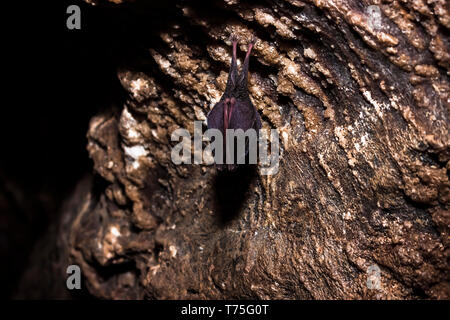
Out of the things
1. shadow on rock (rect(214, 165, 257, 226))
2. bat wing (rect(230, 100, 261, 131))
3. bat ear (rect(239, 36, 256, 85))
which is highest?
bat ear (rect(239, 36, 256, 85))

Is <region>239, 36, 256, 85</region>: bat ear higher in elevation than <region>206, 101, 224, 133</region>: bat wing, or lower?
higher

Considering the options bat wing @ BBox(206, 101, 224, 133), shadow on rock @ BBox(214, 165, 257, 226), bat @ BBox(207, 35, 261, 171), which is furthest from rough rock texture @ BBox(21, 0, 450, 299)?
bat wing @ BBox(206, 101, 224, 133)

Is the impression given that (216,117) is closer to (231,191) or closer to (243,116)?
(243,116)

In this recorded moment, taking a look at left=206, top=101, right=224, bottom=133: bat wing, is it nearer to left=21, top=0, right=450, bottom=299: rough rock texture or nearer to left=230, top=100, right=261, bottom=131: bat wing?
left=230, top=100, right=261, bottom=131: bat wing

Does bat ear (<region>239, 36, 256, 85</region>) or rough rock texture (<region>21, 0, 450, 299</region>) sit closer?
rough rock texture (<region>21, 0, 450, 299</region>)

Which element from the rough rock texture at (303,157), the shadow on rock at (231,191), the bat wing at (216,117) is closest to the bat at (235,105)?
the bat wing at (216,117)

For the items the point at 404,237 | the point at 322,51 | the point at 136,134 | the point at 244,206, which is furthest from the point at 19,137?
the point at 404,237

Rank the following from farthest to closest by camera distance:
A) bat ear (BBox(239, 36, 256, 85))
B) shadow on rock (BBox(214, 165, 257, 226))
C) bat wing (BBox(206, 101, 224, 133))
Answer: shadow on rock (BBox(214, 165, 257, 226)) < bat wing (BBox(206, 101, 224, 133)) < bat ear (BBox(239, 36, 256, 85))

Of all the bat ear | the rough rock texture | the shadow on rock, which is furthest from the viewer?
the shadow on rock

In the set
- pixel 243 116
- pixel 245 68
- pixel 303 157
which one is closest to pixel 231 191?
pixel 303 157

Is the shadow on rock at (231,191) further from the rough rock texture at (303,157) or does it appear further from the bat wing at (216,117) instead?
the bat wing at (216,117)
